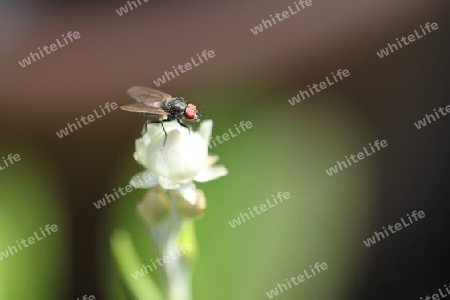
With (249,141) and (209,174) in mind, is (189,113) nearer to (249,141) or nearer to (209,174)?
(209,174)

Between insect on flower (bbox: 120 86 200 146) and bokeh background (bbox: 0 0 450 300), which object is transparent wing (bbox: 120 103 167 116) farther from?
bokeh background (bbox: 0 0 450 300)

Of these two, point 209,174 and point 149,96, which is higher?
point 149,96

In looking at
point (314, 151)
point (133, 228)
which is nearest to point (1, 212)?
point (133, 228)

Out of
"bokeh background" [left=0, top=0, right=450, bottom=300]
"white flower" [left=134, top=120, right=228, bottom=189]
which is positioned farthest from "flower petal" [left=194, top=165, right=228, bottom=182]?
"bokeh background" [left=0, top=0, right=450, bottom=300]

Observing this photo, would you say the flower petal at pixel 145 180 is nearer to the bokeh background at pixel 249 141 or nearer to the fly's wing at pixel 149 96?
the fly's wing at pixel 149 96

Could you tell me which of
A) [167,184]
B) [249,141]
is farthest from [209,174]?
[249,141]

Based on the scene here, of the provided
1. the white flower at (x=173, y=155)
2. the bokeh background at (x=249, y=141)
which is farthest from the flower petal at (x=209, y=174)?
the bokeh background at (x=249, y=141)

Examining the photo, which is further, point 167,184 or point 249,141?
point 249,141
